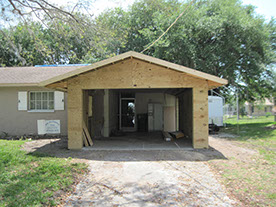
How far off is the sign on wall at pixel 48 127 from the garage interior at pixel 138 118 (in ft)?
6.37

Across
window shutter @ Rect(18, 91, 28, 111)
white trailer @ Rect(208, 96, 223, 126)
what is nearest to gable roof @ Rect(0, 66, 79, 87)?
window shutter @ Rect(18, 91, 28, 111)

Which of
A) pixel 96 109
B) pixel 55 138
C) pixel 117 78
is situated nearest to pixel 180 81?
pixel 117 78

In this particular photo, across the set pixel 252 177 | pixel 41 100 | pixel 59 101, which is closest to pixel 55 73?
pixel 41 100

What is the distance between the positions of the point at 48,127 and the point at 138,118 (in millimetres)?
6249

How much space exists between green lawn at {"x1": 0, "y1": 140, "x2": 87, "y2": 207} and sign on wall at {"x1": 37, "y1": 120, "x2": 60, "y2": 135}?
4326 millimetres

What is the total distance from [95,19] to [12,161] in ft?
16.8

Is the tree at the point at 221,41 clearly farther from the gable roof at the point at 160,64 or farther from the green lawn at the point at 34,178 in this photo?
the green lawn at the point at 34,178

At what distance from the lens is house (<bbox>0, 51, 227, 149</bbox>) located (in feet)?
24.8

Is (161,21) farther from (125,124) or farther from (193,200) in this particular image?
(193,200)

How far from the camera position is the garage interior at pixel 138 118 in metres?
9.30

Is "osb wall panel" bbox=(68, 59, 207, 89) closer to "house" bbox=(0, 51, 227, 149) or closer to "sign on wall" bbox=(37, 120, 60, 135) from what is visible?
"house" bbox=(0, 51, 227, 149)

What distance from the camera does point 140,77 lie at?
7.58m

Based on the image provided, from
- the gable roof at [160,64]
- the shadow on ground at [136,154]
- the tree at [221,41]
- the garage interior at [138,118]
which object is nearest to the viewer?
the shadow on ground at [136,154]

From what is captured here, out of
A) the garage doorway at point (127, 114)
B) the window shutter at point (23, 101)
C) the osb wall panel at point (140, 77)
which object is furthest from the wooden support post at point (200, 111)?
the window shutter at point (23, 101)
